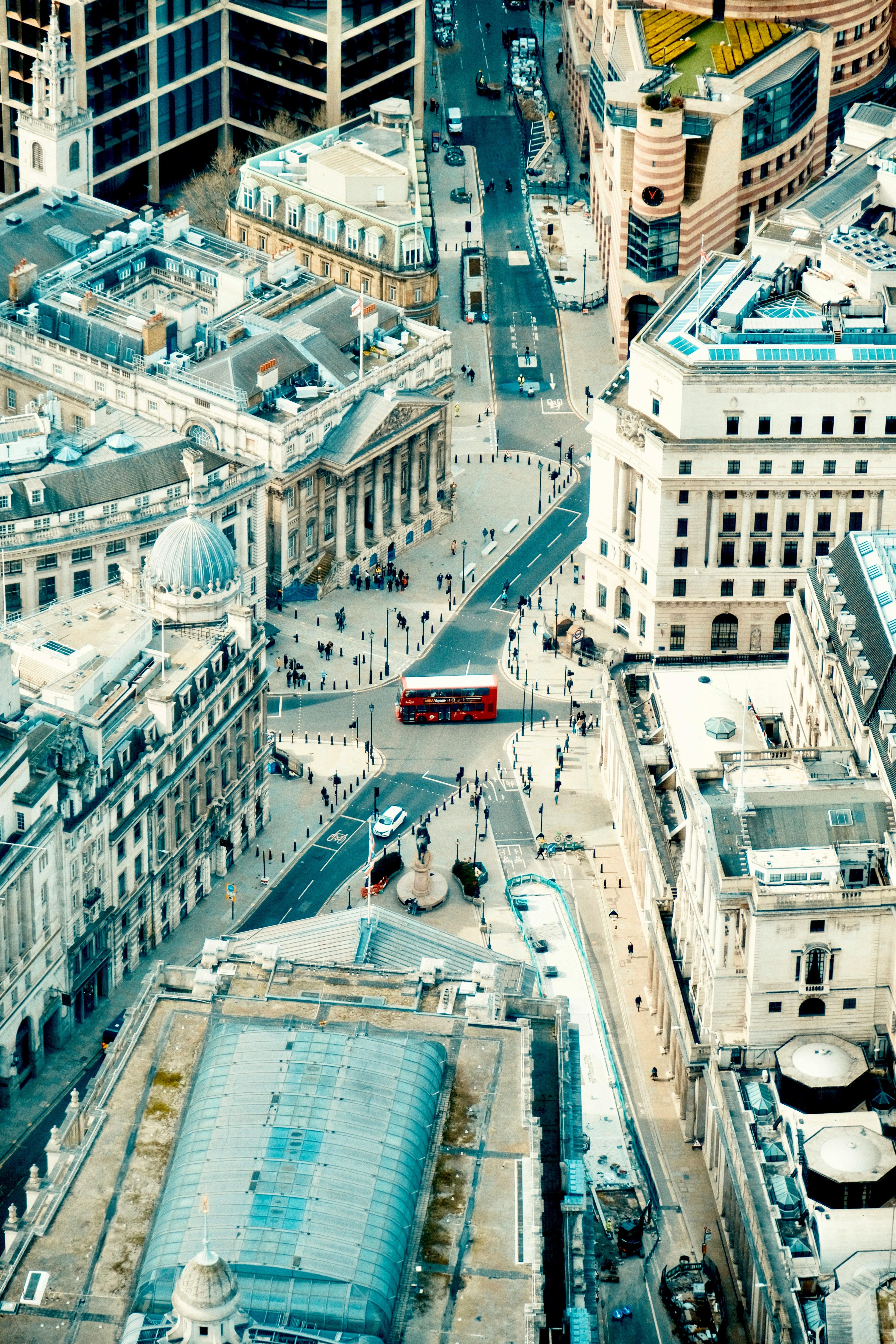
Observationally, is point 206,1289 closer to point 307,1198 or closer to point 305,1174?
point 307,1198

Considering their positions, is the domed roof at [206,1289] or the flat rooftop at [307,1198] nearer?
the domed roof at [206,1289]

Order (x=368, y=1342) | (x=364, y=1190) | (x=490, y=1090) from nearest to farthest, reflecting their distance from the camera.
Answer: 1. (x=368, y=1342)
2. (x=364, y=1190)
3. (x=490, y=1090)

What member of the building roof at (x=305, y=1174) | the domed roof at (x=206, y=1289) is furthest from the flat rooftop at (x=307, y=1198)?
the domed roof at (x=206, y=1289)

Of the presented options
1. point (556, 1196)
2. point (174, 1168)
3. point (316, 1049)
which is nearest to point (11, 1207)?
point (174, 1168)

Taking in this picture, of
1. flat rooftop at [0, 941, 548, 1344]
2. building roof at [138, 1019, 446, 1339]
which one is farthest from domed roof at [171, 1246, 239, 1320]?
building roof at [138, 1019, 446, 1339]

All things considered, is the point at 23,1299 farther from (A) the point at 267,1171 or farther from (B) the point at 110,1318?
(A) the point at 267,1171

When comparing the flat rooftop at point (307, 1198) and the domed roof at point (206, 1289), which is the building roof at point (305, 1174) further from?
the domed roof at point (206, 1289)

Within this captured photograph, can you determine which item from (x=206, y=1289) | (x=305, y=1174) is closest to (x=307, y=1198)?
(x=305, y=1174)
